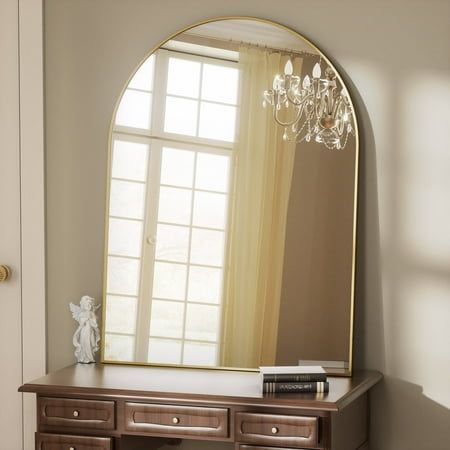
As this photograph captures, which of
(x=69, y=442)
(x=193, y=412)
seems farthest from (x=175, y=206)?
(x=69, y=442)

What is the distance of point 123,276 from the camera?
10.8 ft

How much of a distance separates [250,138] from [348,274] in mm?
661

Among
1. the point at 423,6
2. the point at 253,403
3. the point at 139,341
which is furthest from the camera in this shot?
the point at 139,341

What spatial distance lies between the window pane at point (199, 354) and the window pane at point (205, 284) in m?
0.18

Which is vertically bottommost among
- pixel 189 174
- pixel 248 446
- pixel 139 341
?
pixel 248 446

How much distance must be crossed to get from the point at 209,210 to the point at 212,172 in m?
0.15

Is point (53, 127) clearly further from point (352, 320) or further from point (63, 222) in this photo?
point (352, 320)

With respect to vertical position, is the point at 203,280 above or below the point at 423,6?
below

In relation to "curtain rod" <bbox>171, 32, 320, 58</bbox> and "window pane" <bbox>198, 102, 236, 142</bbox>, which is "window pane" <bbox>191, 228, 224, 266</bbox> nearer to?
"window pane" <bbox>198, 102, 236, 142</bbox>

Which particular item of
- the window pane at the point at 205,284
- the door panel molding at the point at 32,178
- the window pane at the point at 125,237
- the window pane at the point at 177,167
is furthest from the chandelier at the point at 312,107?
the door panel molding at the point at 32,178

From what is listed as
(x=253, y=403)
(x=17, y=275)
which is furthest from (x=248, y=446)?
(x=17, y=275)

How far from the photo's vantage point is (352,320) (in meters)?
3.05

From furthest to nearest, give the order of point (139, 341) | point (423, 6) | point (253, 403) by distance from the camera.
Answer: point (139, 341), point (423, 6), point (253, 403)

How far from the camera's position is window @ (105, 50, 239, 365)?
10.5ft
